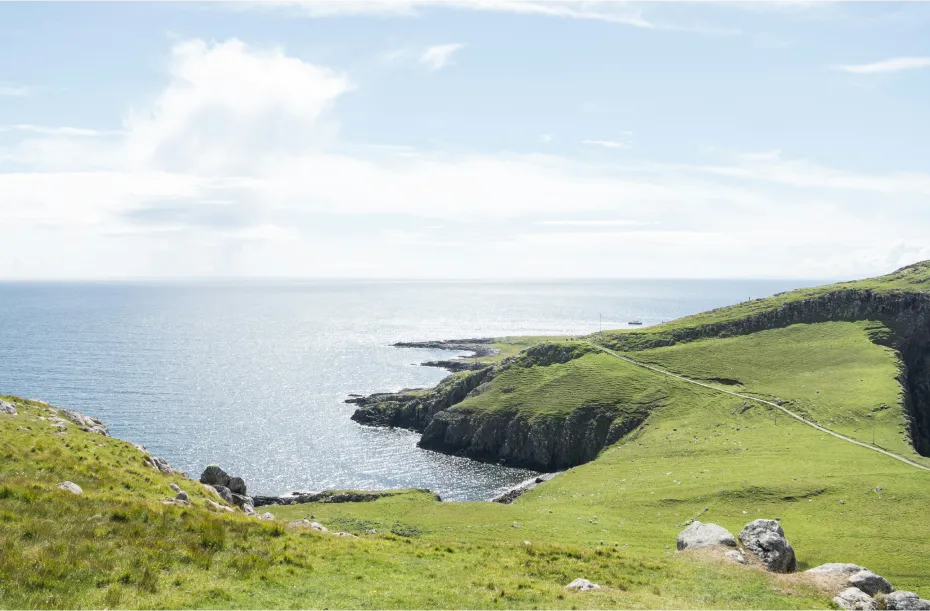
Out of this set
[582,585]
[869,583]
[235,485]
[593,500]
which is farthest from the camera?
[593,500]

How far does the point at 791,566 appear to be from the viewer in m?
37.3

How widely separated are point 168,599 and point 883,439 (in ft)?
336

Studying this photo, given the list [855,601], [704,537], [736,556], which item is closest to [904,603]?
[855,601]

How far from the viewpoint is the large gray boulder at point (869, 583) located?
31.5 m

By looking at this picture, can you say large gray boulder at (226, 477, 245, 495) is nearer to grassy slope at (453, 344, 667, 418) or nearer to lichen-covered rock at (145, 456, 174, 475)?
lichen-covered rock at (145, 456, 174, 475)

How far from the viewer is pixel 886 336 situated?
138m

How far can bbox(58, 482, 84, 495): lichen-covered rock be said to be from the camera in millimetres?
29605

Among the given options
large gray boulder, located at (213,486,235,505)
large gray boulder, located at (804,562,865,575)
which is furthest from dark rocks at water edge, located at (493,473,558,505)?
large gray boulder, located at (804,562,865,575)

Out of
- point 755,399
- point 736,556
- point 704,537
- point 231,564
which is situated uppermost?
point 231,564

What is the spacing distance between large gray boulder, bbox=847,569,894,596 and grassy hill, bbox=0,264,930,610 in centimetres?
250

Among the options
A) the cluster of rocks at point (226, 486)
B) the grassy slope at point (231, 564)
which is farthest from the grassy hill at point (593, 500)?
the cluster of rocks at point (226, 486)

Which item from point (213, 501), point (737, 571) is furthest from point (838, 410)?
point (213, 501)

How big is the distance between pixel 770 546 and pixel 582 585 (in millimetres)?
16006

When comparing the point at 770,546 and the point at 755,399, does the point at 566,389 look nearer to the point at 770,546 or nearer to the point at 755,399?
the point at 755,399
